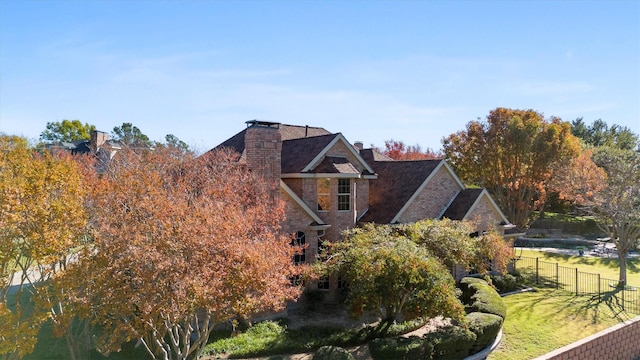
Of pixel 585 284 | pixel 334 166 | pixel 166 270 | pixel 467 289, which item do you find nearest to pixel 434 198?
pixel 467 289

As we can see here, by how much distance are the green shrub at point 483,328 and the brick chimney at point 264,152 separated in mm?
10171

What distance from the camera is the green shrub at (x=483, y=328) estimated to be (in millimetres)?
17188

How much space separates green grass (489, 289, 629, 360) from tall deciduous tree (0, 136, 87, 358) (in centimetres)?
1566

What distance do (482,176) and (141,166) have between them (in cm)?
3629

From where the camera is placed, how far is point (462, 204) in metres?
27.5

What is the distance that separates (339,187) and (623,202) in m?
19.3

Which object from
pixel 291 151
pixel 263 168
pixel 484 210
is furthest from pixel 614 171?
pixel 263 168

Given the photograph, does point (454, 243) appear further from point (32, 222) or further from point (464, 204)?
point (32, 222)

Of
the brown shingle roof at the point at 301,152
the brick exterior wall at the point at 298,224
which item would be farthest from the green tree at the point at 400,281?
the brown shingle roof at the point at 301,152

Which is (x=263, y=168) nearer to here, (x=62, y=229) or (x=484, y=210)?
(x=62, y=229)

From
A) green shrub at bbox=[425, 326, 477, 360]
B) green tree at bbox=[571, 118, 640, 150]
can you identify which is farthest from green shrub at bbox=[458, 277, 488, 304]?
green tree at bbox=[571, 118, 640, 150]

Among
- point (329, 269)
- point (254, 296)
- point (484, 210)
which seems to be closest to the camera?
point (254, 296)

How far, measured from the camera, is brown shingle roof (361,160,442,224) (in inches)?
1033

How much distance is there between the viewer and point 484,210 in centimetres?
2838
